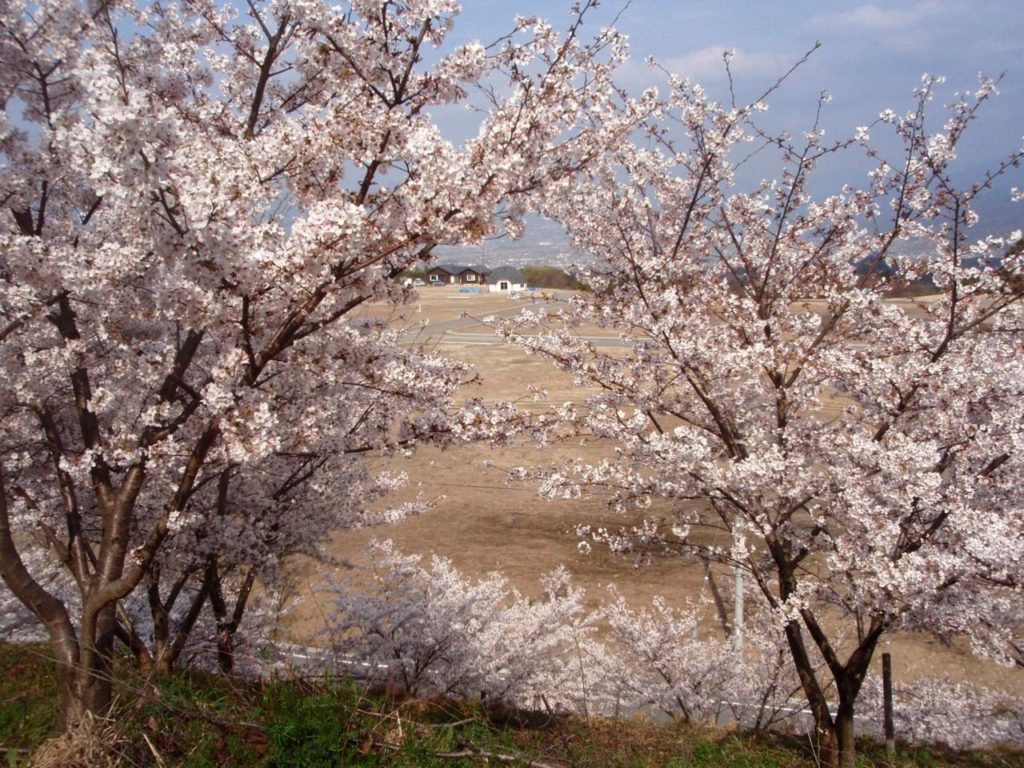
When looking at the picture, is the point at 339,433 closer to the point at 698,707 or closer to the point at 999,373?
the point at 999,373

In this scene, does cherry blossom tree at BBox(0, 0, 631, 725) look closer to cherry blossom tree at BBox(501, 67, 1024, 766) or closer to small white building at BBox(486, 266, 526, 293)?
cherry blossom tree at BBox(501, 67, 1024, 766)

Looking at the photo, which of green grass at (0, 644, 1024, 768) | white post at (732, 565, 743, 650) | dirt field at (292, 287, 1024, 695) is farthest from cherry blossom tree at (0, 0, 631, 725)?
white post at (732, 565, 743, 650)

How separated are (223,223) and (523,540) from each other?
15.1m

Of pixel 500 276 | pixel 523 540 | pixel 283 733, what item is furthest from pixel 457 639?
pixel 500 276

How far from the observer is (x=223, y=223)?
10.9 feet

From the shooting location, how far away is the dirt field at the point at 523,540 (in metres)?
12.1

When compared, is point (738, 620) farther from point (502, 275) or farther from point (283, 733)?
point (502, 275)

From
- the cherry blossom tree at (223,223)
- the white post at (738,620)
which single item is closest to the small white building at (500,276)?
the white post at (738,620)

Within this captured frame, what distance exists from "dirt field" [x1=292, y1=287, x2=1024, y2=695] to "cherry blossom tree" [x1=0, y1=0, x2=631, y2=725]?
1.93 meters

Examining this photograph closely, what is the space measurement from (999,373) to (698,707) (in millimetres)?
6625

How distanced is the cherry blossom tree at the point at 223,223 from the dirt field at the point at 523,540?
1.93 metres

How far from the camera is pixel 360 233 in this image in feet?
11.7

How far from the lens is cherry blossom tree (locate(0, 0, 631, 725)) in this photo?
3467mm

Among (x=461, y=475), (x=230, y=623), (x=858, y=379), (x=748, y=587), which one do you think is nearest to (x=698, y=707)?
(x=748, y=587)
